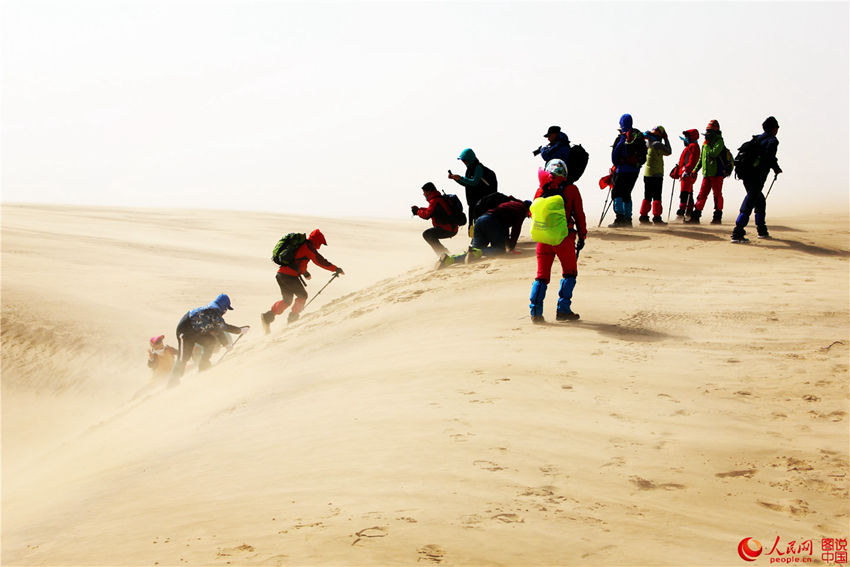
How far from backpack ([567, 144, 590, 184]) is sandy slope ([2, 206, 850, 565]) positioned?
1.18 metres

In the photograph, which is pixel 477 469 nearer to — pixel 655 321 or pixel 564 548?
pixel 564 548

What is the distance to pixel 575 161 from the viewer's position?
11.1 meters

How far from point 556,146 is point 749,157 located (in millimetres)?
2901

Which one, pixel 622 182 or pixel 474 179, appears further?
pixel 622 182

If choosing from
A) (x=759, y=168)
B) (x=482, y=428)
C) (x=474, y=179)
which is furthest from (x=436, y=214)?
(x=482, y=428)

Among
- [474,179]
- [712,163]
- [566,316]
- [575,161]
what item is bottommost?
[566,316]

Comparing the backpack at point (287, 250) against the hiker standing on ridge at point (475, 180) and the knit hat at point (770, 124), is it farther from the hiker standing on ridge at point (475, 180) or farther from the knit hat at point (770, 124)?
the knit hat at point (770, 124)

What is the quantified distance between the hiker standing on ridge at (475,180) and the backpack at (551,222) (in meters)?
3.86

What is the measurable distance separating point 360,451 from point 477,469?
91cm

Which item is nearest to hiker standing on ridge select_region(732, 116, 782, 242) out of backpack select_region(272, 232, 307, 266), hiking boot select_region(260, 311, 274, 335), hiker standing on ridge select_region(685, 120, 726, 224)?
hiker standing on ridge select_region(685, 120, 726, 224)

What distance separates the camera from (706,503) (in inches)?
169

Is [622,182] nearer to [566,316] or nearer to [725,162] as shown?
[725,162]

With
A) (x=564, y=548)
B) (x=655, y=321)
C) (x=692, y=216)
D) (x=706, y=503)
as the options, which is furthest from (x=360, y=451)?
(x=692, y=216)

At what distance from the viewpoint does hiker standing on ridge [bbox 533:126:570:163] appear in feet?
36.0
